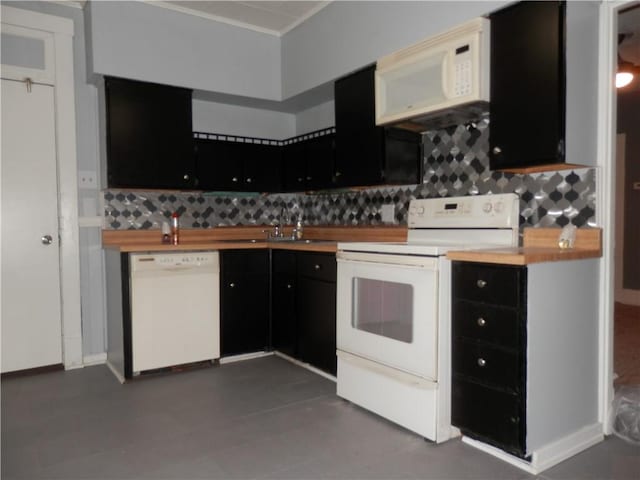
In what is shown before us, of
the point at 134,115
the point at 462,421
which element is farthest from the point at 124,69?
the point at 462,421

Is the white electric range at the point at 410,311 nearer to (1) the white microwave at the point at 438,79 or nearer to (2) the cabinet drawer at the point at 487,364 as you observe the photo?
(2) the cabinet drawer at the point at 487,364

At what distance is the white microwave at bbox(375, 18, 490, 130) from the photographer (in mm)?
2354

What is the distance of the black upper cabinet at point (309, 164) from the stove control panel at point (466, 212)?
0.79 metres

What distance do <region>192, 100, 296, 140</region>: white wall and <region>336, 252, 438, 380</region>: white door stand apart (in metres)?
1.90

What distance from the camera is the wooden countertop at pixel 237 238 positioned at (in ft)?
10.4

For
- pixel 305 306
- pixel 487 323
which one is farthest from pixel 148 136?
pixel 487 323

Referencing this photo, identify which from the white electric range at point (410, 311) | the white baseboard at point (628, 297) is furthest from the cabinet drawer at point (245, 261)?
the white baseboard at point (628, 297)

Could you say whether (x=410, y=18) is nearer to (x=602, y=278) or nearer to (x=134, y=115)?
(x=602, y=278)

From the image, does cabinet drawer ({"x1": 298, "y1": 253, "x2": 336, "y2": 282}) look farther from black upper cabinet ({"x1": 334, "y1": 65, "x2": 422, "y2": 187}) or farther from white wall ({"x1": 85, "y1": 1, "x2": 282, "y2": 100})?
white wall ({"x1": 85, "y1": 1, "x2": 282, "y2": 100})

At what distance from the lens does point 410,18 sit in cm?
276

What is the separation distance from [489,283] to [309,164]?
6.91 feet

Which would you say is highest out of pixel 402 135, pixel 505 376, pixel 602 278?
pixel 402 135

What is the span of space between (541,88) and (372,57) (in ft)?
3.86

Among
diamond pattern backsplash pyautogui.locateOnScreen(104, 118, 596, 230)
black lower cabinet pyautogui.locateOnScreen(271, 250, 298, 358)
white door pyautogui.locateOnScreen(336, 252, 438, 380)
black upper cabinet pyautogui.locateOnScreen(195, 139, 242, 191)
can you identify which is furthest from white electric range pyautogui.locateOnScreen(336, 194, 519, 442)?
black upper cabinet pyautogui.locateOnScreen(195, 139, 242, 191)
